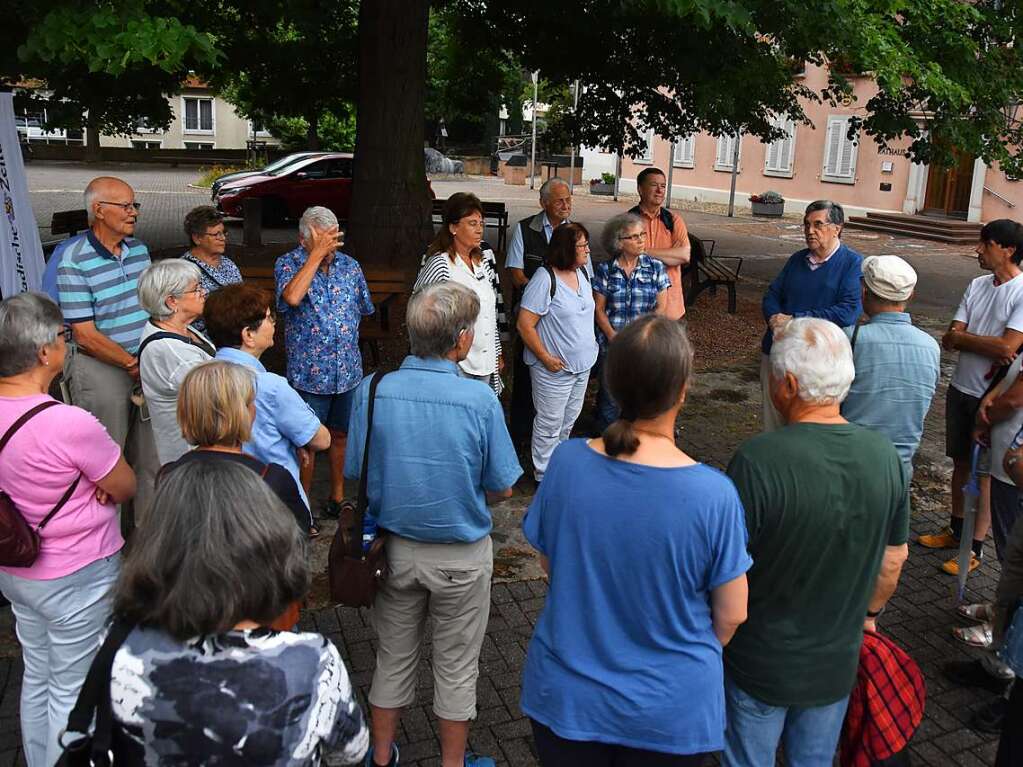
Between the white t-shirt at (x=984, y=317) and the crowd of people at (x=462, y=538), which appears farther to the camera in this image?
the white t-shirt at (x=984, y=317)

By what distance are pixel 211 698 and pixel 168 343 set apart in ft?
7.23

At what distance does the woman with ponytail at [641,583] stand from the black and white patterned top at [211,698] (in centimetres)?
73

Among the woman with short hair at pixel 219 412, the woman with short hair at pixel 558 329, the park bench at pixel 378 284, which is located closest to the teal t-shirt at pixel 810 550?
the woman with short hair at pixel 219 412

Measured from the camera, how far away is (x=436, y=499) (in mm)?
3076

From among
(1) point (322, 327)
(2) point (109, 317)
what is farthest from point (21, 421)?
(1) point (322, 327)

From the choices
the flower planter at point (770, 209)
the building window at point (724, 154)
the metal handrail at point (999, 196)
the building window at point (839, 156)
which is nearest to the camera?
the metal handrail at point (999, 196)

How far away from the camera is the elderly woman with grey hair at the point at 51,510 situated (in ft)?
9.24

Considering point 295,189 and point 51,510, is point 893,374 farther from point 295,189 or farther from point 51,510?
point 295,189

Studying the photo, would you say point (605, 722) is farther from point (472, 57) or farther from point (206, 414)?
point (472, 57)

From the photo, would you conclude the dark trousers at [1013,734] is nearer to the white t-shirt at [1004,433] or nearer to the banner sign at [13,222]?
the white t-shirt at [1004,433]

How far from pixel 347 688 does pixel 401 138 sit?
8236 millimetres

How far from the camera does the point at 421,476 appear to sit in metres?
3.07

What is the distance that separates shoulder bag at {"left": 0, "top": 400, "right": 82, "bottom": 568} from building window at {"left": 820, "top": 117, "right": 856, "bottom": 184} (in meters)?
26.8

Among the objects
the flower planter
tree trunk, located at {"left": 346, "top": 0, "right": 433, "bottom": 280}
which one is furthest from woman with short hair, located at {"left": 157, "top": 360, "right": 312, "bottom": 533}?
the flower planter
